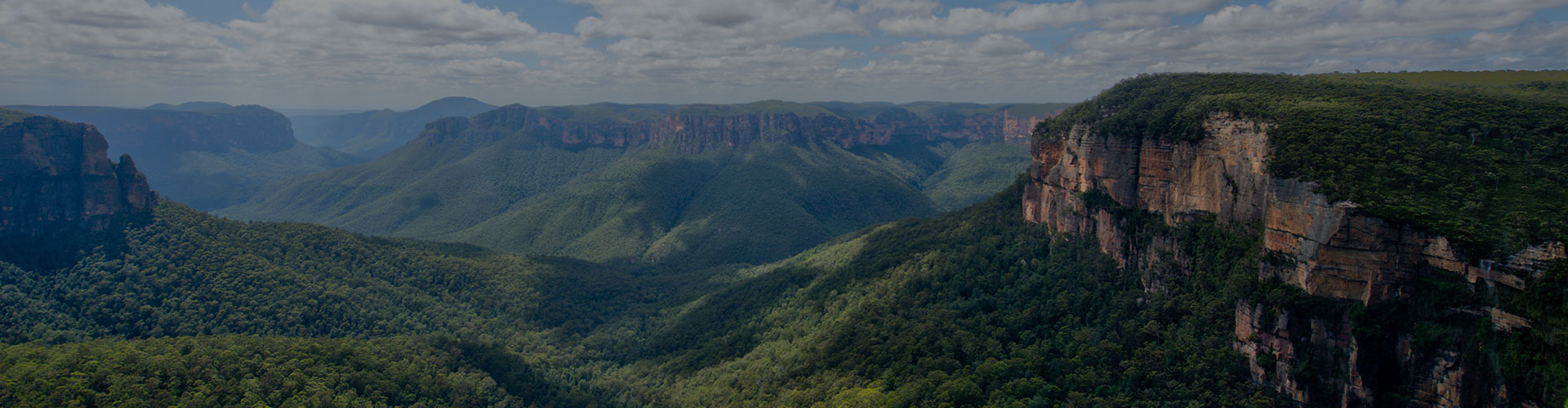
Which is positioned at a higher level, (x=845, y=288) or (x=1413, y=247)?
(x=1413, y=247)

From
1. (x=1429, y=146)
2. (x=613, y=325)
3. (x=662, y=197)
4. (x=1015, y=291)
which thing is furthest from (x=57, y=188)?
(x=1429, y=146)

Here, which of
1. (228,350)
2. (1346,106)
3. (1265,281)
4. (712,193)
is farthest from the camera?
(712,193)

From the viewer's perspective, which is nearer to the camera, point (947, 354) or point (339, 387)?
point (947, 354)

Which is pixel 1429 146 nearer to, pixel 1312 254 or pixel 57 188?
pixel 1312 254

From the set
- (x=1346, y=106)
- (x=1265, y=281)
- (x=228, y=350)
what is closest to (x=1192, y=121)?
(x=1346, y=106)

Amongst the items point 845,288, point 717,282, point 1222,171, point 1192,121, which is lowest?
point 717,282

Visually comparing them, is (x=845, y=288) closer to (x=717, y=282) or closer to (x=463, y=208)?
(x=717, y=282)

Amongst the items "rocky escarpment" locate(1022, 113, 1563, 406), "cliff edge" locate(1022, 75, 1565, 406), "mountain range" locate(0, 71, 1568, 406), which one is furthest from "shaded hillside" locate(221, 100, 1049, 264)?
"rocky escarpment" locate(1022, 113, 1563, 406)
